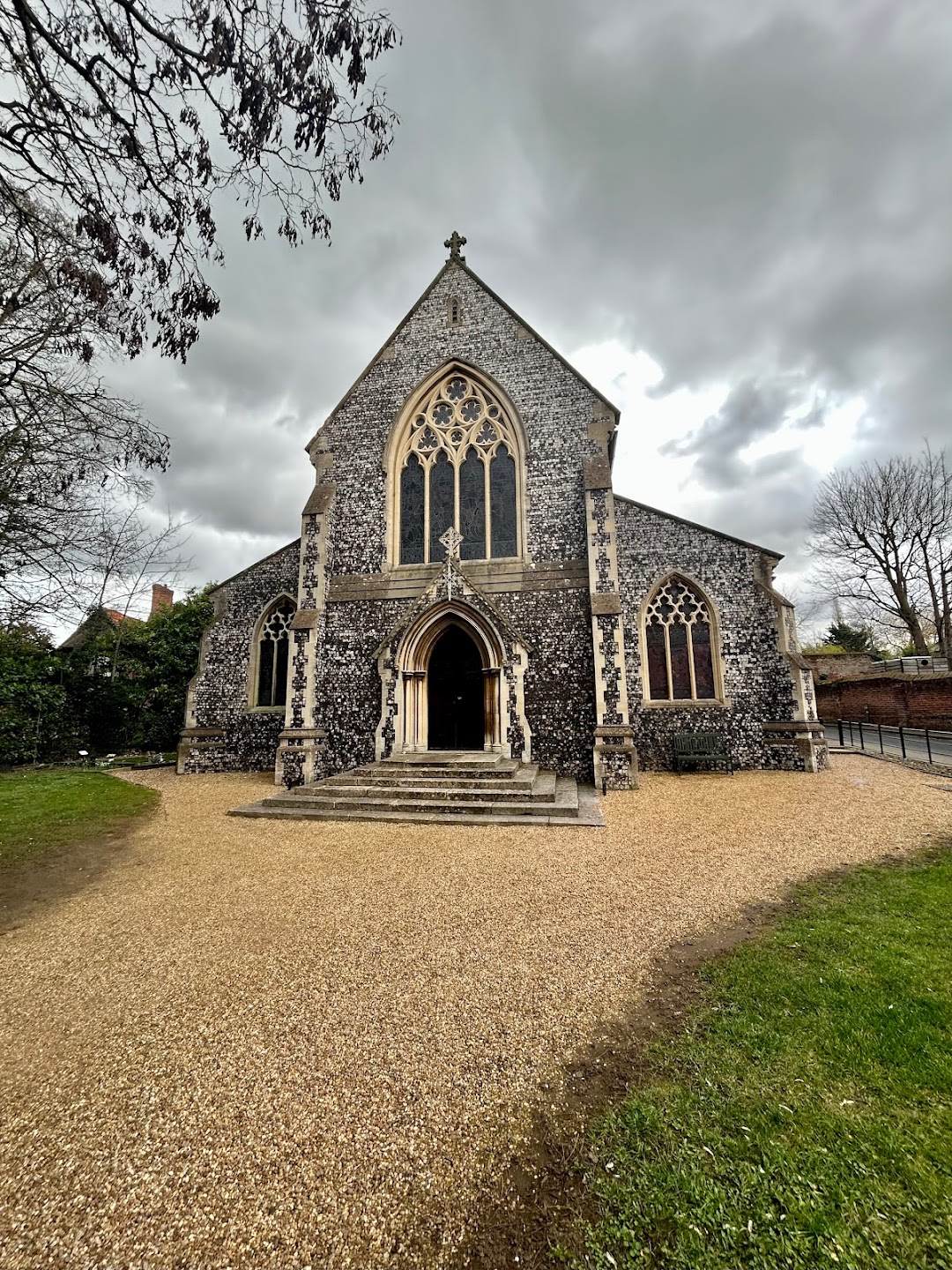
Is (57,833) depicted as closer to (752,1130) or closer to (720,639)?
(752,1130)

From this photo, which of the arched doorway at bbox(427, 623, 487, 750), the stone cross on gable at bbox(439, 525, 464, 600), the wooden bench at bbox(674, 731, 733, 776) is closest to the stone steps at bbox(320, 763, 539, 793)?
the arched doorway at bbox(427, 623, 487, 750)

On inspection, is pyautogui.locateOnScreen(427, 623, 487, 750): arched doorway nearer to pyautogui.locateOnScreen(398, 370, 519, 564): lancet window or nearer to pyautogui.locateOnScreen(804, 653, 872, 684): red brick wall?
pyautogui.locateOnScreen(398, 370, 519, 564): lancet window

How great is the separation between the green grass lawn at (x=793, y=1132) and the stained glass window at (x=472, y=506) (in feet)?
32.4

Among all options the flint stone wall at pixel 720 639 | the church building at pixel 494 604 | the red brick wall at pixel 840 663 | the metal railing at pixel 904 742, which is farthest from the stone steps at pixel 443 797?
the red brick wall at pixel 840 663

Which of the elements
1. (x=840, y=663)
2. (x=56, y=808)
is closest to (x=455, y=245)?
(x=56, y=808)

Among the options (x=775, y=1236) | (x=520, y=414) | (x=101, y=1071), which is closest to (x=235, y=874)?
(x=101, y=1071)

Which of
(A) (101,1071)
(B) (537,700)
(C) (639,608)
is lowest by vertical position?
(A) (101,1071)

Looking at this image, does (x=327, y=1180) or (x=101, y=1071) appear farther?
(x=101, y=1071)

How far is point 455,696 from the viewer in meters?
11.9

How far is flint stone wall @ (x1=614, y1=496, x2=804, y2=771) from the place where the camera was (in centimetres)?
1186

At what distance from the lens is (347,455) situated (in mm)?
12867

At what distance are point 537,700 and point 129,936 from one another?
26.3 feet

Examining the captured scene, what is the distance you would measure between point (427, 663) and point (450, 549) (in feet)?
8.72

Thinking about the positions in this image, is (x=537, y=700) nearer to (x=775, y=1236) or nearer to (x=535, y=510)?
(x=535, y=510)
